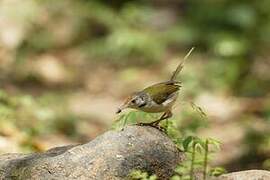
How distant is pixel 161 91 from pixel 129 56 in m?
8.01

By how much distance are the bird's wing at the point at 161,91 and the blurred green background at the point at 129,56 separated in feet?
13.9

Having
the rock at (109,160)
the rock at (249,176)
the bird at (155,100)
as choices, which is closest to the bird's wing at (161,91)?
the bird at (155,100)

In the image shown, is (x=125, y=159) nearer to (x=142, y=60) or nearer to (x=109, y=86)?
(x=109, y=86)

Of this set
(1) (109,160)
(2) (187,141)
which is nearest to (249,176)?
(2) (187,141)

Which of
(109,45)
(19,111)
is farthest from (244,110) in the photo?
(19,111)

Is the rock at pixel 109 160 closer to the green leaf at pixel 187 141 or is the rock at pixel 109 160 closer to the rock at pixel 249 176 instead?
the green leaf at pixel 187 141

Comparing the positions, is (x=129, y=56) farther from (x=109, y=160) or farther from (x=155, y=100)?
(x=109, y=160)

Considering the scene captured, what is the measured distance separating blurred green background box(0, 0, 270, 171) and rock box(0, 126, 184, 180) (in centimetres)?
451

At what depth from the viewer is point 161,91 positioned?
4.50 meters

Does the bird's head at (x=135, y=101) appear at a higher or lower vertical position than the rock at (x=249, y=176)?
higher

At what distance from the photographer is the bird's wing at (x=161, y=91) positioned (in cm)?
A: 444

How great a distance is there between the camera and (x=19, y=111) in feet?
24.9

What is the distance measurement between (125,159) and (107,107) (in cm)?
652

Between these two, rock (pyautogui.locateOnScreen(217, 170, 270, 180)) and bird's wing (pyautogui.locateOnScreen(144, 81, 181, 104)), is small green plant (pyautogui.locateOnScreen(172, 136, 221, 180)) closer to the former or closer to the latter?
rock (pyautogui.locateOnScreen(217, 170, 270, 180))
